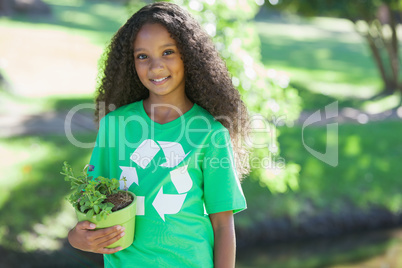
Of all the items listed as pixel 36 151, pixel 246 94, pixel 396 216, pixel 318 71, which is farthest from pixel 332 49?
pixel 246 94

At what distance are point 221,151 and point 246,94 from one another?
5.71 ft

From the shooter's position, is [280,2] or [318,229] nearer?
[318,229]

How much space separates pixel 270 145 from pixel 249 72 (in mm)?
495

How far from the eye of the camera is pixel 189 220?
65.8 inches

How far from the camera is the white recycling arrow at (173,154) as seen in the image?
1.69 m

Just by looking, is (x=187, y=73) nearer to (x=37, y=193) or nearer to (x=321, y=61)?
(x=37, y=193)

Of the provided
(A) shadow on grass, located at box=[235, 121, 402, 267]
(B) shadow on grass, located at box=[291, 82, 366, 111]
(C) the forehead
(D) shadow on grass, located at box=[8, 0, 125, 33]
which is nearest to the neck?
(C) the forehead

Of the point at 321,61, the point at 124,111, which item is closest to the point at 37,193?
the point at 124,111

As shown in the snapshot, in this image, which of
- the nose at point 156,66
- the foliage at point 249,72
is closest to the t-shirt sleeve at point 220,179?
the nose at point 156,66

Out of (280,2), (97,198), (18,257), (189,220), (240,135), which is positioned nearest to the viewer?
(97,198)

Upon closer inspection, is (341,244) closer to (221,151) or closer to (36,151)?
(36,151)

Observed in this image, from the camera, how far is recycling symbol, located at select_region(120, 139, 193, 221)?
1.66 m

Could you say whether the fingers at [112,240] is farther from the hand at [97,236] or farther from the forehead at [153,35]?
the forehead at [153,35]

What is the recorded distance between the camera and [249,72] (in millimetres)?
3387
